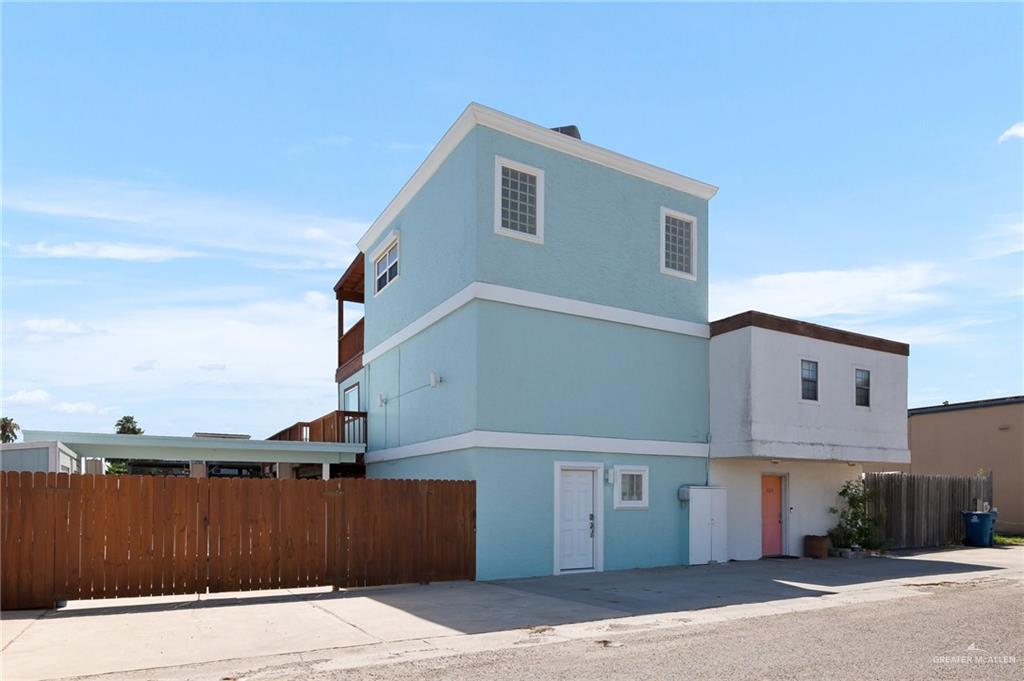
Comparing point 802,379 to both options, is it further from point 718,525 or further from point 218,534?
point 218,534

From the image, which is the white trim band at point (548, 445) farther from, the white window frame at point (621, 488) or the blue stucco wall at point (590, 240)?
the blue stucco wall at point (590, 240)

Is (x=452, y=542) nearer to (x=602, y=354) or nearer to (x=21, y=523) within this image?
(x=602, y=354)

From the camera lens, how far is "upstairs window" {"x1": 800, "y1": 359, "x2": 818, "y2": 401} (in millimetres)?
19125

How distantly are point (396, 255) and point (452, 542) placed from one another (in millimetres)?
8826

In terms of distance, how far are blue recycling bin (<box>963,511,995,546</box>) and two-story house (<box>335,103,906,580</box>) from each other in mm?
→ 4550

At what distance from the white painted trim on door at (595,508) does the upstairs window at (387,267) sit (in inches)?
287

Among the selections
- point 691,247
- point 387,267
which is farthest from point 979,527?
point 387,267

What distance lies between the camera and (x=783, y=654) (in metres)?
8.55

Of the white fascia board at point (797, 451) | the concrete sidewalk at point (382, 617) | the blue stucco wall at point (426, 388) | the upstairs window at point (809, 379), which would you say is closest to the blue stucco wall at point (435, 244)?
the blue stucco wall at point (426, 388)

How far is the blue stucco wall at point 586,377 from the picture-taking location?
15742mm

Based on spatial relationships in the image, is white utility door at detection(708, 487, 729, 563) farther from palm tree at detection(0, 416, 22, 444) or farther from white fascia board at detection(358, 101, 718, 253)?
palm tree at detection(0, 416, 22, 444)

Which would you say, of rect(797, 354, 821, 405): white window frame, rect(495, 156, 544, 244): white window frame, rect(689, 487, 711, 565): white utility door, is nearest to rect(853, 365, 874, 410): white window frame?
rect(797, 354, 821, 405): white window frame

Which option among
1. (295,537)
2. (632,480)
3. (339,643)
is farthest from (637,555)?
(339,643)

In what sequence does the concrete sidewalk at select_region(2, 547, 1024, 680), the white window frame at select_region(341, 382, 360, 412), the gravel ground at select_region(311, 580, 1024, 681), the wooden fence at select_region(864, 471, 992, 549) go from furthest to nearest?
the white window frame at select_region(341, 382, 360, 412) < the wooden fence at select_region(864, 471, 992, 549) < the concrete sidewalk at select_region(2, 547, 1024, 680) < the gravel ground at select_region(311, 580, 1024, 681)
